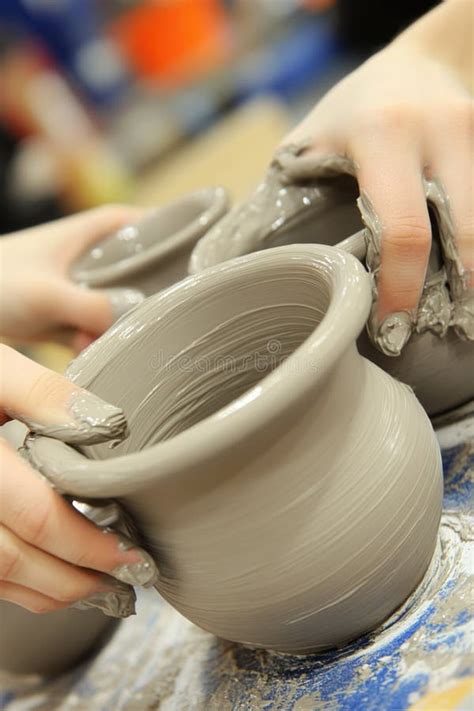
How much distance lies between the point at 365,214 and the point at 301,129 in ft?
0.98

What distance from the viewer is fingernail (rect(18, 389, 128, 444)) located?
609 millimetres

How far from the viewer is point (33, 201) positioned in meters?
3.29

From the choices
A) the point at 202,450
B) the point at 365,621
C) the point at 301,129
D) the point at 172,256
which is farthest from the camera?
the point at 172,256

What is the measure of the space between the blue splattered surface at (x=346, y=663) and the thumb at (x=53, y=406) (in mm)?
296

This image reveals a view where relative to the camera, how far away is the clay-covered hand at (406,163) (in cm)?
73

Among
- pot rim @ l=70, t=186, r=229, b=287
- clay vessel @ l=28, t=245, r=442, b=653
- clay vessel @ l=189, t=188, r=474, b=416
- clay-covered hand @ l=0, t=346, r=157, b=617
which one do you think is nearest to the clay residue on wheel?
clay vessel @ l=189, t=188, r=474, b=416

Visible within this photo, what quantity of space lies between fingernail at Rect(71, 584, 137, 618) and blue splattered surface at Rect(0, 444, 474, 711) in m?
0.15

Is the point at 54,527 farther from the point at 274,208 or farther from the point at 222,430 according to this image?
the point at 274,208

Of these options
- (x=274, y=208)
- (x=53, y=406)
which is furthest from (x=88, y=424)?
(x=274, y=208)

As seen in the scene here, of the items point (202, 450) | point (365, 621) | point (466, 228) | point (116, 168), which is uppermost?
point (202, 450)

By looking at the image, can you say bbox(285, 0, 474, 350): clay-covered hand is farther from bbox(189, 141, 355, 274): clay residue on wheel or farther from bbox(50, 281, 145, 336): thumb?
bbox(50, 281, 145, 336): thumb

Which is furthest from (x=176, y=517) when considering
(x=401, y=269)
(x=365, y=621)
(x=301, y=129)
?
(x=301, y=129)

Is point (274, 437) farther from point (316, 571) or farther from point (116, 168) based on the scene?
point (116, 168)

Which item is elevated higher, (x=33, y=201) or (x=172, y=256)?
(x=172, y=256)
